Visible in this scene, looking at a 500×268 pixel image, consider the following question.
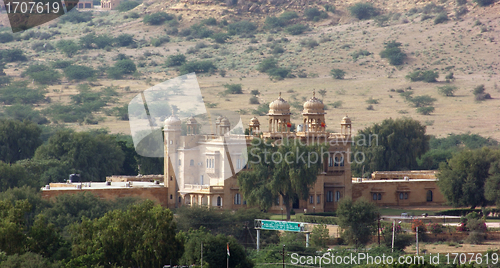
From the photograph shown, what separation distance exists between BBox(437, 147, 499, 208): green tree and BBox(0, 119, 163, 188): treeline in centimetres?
2569

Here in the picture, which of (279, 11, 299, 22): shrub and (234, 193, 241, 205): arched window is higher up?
(279, 11, 299, 22): shrub

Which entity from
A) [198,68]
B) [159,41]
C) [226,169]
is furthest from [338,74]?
[226,169]

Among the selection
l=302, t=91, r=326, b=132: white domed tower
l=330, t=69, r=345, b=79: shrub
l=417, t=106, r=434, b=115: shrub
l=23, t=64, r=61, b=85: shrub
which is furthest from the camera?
l=23, t=64, r=61, b=85: shrub

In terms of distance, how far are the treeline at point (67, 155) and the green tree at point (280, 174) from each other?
1586cm

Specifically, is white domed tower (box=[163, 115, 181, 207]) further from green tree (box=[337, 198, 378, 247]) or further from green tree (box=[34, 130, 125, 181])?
green tree (box=[337, 198, 378, 247])

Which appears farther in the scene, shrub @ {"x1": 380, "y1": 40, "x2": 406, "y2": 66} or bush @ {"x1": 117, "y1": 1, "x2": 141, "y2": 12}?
bush @ {"x1": 117, "y1": 1, "x2": 141, "y2": 12}

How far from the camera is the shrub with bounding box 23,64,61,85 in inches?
5340

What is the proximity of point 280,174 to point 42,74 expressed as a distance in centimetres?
7924

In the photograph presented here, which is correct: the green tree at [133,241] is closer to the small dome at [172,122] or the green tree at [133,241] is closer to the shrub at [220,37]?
the small dome at [172,122]

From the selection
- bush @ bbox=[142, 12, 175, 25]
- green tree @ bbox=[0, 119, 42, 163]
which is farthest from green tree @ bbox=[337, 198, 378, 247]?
bush @ bbox=[142, 12, 175, 25]

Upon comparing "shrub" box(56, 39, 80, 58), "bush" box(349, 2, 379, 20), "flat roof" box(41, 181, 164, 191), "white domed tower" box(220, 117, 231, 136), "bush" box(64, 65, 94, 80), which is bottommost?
"flat roof" box(41, 181, 164, 191)

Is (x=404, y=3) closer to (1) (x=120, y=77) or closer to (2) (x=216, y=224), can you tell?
(1) (x=120, y=77)

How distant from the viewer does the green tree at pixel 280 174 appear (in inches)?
2507

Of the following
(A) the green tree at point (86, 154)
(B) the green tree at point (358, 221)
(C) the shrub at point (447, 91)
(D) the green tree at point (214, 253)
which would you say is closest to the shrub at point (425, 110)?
(C) the shrub at point (447, 91)
